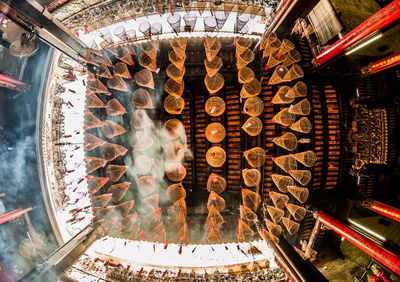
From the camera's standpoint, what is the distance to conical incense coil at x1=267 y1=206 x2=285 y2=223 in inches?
256

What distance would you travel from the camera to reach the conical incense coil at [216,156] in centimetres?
601

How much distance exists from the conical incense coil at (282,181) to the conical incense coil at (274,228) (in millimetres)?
1275

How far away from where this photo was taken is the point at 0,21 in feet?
19.7

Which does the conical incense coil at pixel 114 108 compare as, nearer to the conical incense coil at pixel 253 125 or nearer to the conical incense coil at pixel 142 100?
the conical incense coil at pixel 142 100

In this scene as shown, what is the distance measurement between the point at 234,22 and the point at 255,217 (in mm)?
7551

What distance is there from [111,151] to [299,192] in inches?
288

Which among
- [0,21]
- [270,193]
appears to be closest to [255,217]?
[270,193]

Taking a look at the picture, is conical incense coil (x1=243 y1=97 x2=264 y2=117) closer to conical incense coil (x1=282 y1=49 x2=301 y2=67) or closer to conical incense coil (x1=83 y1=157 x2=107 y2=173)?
conical incense coil (x1=282 y1=49 x2=301 y2=67)

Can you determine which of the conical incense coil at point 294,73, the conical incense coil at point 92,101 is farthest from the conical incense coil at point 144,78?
the conical incense coil at point 294,73

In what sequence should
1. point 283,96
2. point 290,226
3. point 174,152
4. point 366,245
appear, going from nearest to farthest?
point 366,245 < point 283,96 < point 174,152 < point 290,226

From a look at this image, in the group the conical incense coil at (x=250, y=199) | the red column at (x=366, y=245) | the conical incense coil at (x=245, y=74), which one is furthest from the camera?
the conical incense coil at (x=250, y=199)

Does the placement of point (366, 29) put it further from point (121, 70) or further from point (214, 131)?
point (121, 70)

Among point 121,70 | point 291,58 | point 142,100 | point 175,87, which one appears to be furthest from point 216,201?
point 121,70

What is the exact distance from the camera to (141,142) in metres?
6.60
